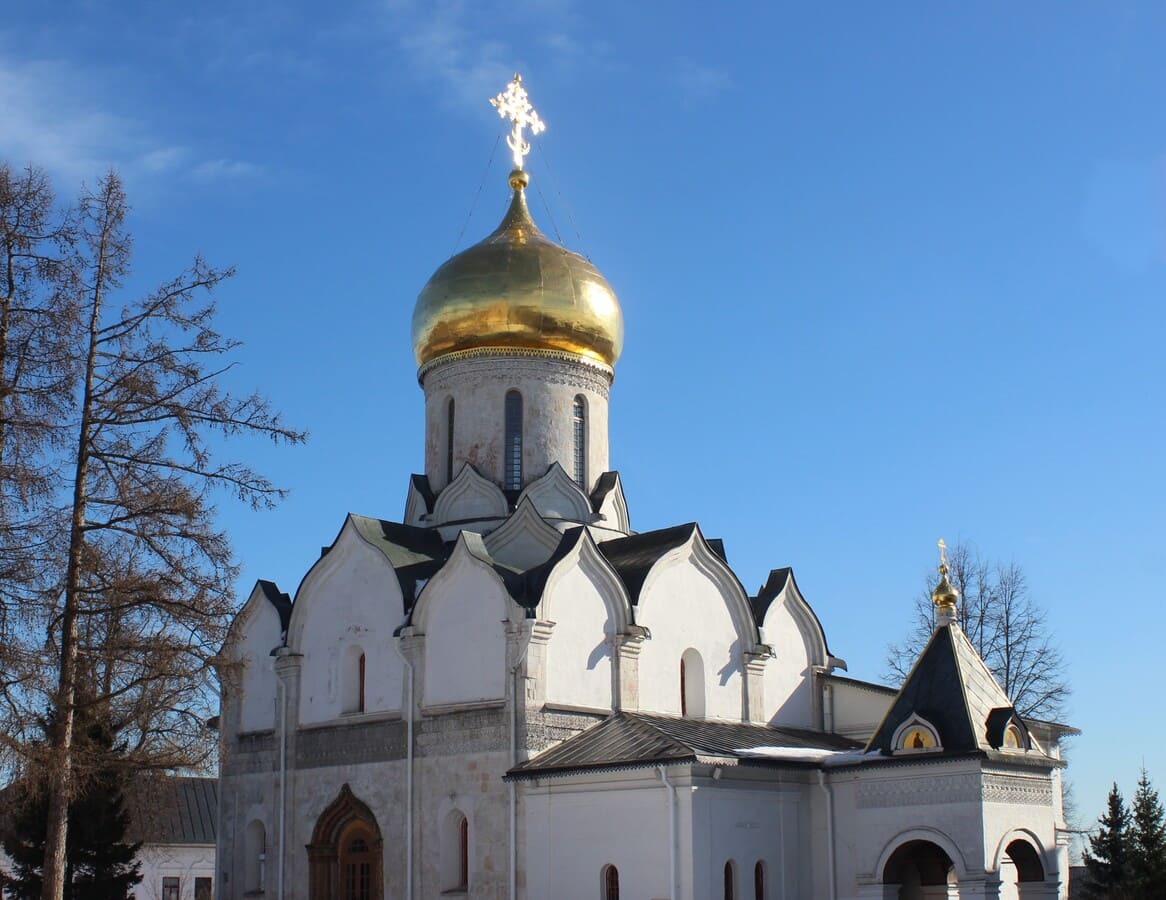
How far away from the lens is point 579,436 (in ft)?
64.1

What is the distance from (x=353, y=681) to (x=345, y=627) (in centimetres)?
68

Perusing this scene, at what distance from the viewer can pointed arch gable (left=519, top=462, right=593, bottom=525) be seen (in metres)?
18.7

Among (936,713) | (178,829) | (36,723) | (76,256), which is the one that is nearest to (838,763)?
(936,713)

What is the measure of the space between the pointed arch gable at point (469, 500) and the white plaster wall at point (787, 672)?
396 cm

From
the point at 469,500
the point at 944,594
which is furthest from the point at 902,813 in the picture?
the point at 469,500

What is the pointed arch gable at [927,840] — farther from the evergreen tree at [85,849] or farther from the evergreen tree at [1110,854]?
the evergreen tree at [85,849]

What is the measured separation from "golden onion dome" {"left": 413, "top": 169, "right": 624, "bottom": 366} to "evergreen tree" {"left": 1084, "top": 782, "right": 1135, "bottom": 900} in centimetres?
922

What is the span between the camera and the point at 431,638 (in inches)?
639

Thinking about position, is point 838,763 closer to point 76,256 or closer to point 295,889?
point 295,889

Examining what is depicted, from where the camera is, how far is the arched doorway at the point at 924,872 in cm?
1546

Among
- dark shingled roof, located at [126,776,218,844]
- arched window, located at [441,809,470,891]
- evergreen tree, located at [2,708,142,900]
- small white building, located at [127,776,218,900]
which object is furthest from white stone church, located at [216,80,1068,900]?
small white building, located at [127,776,218,900]

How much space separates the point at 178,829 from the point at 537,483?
13.7m

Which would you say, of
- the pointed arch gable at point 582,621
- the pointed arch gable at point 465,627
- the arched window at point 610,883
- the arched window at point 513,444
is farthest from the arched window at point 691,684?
the arched window at point 513,444

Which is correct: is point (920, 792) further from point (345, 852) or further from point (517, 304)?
point (517, 304)
